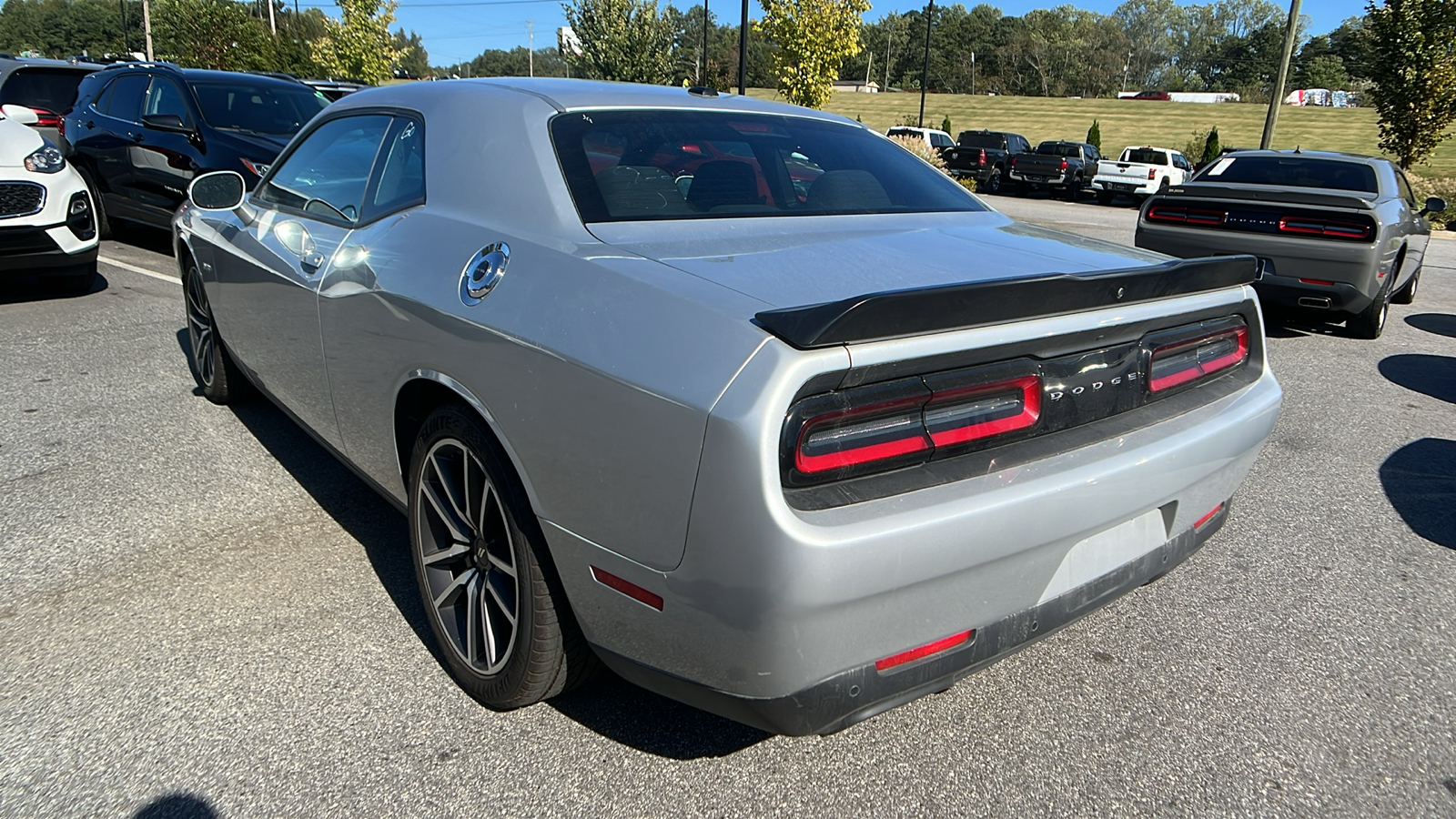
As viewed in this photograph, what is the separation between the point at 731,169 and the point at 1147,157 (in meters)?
27.0

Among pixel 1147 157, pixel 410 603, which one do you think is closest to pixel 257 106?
pixel 410 603

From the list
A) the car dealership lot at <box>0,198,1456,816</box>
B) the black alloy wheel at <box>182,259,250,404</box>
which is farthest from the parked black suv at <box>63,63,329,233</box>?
the car dealership lot at <box>0,198,1456,816</box>

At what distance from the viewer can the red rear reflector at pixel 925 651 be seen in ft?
6.22

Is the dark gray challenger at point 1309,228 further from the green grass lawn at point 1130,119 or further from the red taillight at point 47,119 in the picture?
the green grass lawn at point 1130,119

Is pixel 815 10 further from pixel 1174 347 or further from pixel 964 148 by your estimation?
pixel 1174 347

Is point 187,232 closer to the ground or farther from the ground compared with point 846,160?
closer to the ground

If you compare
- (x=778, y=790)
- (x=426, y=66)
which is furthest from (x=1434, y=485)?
(x=426, y=66)

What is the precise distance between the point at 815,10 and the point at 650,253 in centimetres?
2525

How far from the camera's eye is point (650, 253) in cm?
219

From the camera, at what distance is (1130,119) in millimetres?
63219

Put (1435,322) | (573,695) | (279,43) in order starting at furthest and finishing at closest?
(279,43)
(1435,322)
(573,695)

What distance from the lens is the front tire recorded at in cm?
223

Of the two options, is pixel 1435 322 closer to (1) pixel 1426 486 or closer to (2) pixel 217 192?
(1) pixel 1426 486

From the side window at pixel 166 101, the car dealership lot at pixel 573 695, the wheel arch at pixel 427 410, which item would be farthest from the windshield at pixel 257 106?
the wheel arch at pixel 427 410
